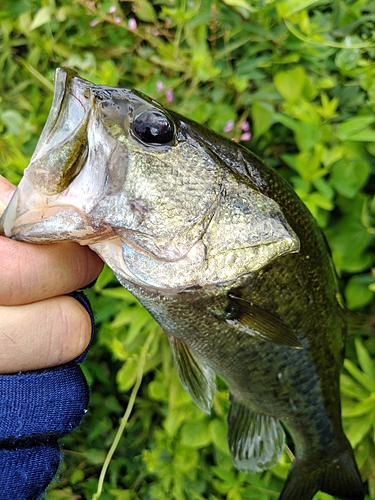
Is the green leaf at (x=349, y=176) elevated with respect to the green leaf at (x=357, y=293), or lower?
elevated

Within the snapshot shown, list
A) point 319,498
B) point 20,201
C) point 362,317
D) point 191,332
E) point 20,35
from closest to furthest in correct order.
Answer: point 20,201
point 191,332
point 362,317
point 319,498
point 20,35

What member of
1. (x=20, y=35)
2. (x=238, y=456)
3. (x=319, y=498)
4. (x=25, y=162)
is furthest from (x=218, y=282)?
(x=20, y=35)

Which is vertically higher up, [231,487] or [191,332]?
[191,332]

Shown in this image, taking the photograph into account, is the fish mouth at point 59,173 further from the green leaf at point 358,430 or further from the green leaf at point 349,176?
the green leaf at point 358,430

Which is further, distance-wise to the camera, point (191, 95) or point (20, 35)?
point (20, 35)

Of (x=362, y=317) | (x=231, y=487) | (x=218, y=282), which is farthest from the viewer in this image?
(x=231, y=487)

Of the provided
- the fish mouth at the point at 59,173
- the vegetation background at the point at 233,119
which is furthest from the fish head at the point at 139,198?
the vegetation background at the point at 233,119

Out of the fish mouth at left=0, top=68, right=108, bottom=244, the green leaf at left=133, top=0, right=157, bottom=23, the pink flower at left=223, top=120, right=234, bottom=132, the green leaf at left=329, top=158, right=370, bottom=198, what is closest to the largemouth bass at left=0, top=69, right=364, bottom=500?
the fish mouth at left=0, top=68, right=108, bottom=244

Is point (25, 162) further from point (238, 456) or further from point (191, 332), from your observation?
point (238, 456)
